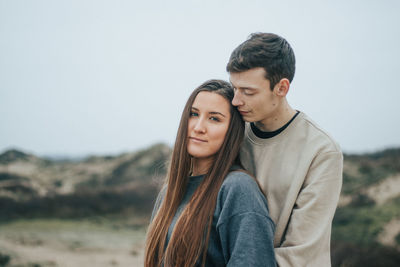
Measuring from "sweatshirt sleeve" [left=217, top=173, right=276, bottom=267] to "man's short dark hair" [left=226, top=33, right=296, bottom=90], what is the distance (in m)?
0.83

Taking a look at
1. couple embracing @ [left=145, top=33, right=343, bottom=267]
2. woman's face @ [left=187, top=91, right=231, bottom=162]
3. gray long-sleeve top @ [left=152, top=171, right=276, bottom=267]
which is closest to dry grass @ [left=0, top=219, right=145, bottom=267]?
couple embracing @ [left=145, top=33, right=343, bottom=267]

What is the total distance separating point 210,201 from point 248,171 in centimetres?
39

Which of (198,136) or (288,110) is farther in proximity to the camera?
(288,110)

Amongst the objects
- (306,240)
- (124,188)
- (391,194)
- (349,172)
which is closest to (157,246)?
(306,240)

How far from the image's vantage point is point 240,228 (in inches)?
78.1

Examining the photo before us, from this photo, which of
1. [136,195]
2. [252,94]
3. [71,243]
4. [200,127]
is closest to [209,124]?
[200,127]

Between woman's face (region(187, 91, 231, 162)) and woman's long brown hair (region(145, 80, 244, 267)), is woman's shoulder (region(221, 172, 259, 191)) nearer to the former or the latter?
woman's long brown hair (region(145, 80, 244, 267))

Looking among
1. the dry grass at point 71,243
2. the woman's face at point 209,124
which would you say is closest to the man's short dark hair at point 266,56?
the woman's face at point 209,124

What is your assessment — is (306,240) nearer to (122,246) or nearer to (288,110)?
(288,110)

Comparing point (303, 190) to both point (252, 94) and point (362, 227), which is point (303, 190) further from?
point (362, 227)

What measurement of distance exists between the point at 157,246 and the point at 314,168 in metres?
1.19

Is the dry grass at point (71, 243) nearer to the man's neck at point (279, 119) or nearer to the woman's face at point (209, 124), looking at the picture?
the woman's face at point (209, 124)

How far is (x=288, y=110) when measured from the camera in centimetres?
269

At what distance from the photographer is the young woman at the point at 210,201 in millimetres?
1991
